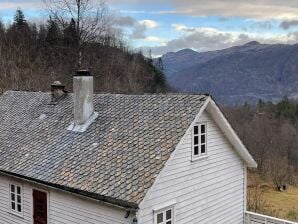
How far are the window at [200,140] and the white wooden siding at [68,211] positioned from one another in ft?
13.1

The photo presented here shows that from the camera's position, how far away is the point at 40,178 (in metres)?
14.7

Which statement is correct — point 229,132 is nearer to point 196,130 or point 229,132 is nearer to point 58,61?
point 196,130

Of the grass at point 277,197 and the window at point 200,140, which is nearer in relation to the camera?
the window at point 200,140

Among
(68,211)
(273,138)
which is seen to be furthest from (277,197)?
(68,211)

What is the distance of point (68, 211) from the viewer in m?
14.1

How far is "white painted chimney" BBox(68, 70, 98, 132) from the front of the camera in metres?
16.8

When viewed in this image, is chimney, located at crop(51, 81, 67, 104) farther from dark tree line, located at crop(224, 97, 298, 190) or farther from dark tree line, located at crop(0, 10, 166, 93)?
dark tree line, located at crop(224, 97, 298, 190)

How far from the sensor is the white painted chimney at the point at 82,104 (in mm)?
16844

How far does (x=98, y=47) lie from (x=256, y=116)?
6644cm

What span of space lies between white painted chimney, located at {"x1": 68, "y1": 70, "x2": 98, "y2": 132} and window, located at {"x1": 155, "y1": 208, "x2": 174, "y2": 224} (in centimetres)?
522

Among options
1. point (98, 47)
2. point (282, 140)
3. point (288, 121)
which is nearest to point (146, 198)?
point (98, 47)

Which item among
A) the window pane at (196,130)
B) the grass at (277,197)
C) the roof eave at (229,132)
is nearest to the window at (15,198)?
the window pane at (196,130)

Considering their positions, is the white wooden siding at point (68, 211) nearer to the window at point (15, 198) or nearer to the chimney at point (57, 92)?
the window at point (15, 198)

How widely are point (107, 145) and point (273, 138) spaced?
79.2m
